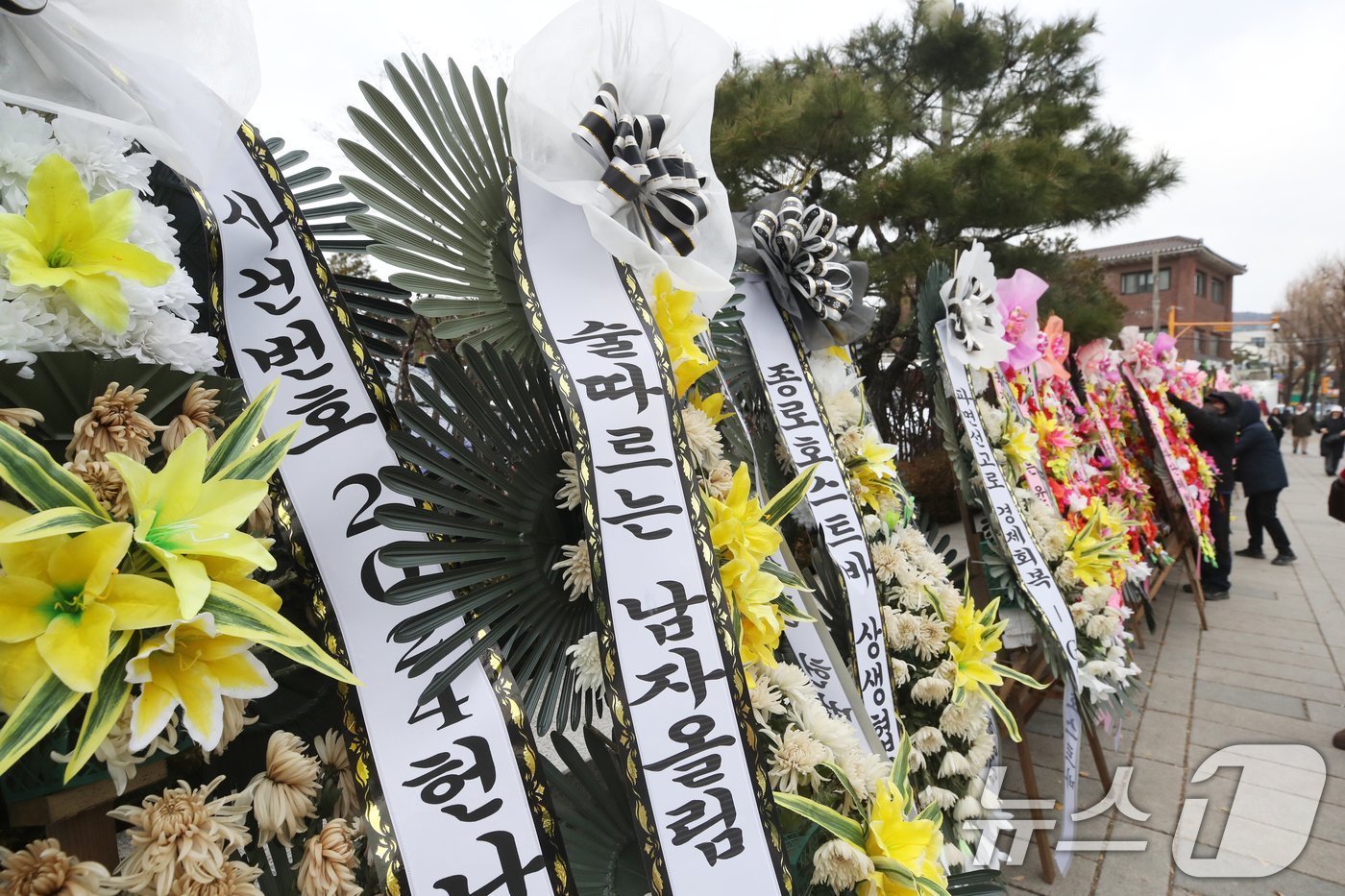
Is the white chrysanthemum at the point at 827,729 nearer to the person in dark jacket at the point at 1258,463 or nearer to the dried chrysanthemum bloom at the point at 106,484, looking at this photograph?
the dried chrysanthemum bloom at the point at 106,484

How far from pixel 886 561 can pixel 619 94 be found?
116 cm

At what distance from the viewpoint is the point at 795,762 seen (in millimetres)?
992

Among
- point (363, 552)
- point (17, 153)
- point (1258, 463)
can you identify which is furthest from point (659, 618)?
point (1258, 463)

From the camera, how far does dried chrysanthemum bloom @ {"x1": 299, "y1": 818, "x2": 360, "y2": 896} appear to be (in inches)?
26.6

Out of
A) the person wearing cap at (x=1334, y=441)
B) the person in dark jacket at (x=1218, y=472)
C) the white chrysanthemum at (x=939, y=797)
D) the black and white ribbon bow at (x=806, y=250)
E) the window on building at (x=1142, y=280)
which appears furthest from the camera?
the window on building at (x=1142, y=280)

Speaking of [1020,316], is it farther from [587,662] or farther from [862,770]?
[587,662]

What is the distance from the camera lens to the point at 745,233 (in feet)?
6.26

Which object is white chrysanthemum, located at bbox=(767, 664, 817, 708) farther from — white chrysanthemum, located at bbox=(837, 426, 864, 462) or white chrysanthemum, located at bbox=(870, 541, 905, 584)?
white chrysanthemum, located at bbox=(837, 426, 864, 462)

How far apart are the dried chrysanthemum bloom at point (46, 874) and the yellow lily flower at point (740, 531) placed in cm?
70

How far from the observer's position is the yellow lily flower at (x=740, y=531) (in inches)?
39.8

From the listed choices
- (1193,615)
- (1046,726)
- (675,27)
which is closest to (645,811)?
(675,27)

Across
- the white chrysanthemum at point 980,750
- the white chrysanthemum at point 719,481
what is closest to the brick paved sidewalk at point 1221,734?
the white chrysanthemum at point 980,750

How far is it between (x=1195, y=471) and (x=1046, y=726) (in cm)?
271

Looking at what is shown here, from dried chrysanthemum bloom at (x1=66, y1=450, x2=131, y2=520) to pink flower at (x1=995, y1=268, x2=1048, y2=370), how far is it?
287cm
